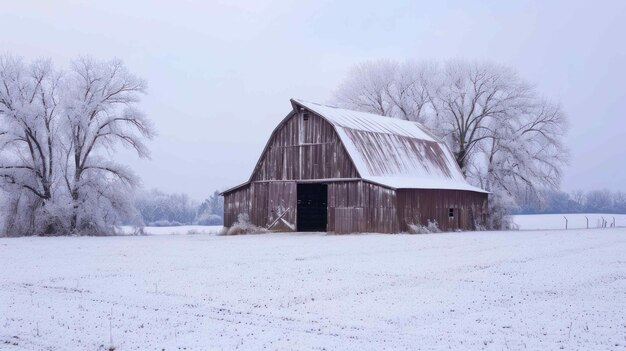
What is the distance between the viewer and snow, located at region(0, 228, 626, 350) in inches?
328

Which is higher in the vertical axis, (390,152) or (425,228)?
(390,152)

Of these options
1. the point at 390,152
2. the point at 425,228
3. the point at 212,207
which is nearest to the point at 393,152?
the point at 390,152

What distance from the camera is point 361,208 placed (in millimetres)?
32312

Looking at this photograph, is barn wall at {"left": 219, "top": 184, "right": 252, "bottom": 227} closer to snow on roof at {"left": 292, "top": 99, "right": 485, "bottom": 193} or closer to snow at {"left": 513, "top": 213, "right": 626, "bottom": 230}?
snow on roof at {"left": 292, "top": 99, "right": 485, "bottom": 193}

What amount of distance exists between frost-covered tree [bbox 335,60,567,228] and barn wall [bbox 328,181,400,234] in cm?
→ 1767

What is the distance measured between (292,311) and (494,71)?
4521cm

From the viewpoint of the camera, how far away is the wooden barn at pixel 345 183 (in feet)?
106

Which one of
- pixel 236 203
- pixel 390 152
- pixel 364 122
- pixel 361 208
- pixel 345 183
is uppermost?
pixel 364 122

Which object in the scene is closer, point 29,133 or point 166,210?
point 29,133

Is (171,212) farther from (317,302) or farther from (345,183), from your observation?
(317,302)

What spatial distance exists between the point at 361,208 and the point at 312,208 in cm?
656

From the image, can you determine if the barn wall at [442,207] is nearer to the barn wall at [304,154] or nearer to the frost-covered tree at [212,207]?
the barn wall at [304,154]

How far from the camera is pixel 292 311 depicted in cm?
1032

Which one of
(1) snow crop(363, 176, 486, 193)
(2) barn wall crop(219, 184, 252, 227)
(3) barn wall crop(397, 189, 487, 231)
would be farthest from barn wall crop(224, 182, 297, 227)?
(3) barn wall crop(397, 189, 487, 231)
